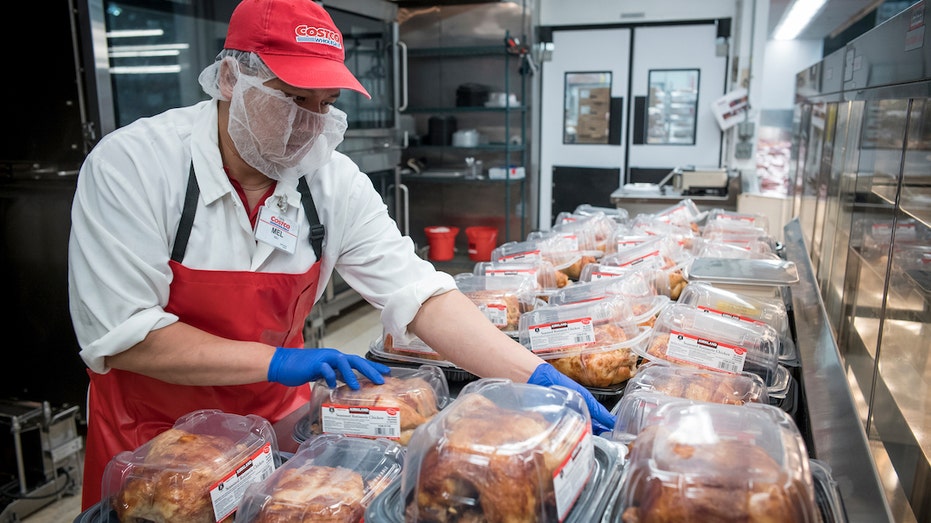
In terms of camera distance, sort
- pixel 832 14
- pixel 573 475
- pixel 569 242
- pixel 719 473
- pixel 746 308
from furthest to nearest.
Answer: pixel 832 14
pixel 569 242
pixel 746 308
pixel 573 475
pixel 719 473

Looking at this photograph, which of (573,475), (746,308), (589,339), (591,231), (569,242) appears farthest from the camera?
(591,231)

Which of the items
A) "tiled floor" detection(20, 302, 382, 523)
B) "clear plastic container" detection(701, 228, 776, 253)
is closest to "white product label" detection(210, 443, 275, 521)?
"clear plastic container" detection(701, 228, 776, 253)

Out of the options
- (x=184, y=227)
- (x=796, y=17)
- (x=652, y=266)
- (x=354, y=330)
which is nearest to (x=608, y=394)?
(x=652, y=266)

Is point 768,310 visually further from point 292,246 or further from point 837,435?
point 292,246

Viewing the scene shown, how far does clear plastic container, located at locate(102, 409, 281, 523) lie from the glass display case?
1043 millimetres

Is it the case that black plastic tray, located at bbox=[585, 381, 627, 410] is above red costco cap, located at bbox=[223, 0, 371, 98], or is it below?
below

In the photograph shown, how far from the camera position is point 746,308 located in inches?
68.7

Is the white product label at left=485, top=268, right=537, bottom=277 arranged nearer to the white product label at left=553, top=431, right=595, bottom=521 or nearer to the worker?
the worker

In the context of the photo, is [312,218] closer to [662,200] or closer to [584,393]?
[584,393]

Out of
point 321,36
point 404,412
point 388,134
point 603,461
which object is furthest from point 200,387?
point 388,134

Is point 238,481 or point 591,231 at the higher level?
point 591,231

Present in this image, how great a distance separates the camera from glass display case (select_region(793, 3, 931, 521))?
50.3 inches

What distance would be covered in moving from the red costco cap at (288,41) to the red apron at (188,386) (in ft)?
1.48

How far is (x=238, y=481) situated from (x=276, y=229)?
68 cm
